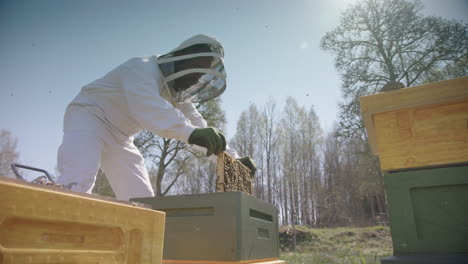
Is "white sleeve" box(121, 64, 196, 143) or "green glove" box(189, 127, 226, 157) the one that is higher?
"white sleeve" box(121, 64, 196, 143)

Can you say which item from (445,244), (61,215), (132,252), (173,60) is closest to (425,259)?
(445,244)

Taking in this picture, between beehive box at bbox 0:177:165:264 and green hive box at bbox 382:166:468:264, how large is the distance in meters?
1.13

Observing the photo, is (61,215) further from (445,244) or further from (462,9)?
(462,9)

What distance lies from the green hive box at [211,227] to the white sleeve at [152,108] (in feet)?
1.57

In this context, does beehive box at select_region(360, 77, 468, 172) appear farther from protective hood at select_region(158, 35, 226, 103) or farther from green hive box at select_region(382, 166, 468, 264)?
protective hood at select_region(158, 35, 226, 103)

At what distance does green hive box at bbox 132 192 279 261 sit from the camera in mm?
1535

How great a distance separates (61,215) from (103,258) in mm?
175

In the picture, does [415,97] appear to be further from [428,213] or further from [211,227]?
[211,227]

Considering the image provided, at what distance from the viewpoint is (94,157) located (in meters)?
2.21

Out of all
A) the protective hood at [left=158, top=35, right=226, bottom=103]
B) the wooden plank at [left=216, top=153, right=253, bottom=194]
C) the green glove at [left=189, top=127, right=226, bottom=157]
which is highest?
the protective hood at [left=158, top=35, right=226, bottom=103]

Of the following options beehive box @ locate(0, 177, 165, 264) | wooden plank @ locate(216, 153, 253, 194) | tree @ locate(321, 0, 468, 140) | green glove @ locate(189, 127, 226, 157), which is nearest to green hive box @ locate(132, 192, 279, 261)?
wooden plank @ locate(216, 153, 253, 194)

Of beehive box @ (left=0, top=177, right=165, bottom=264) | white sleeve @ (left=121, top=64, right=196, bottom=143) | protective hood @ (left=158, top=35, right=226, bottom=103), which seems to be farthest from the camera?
protective hood @ (left=158, top=35, right=226, bottom=103)

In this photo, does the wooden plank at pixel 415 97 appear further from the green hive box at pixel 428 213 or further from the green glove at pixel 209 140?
the green glove at pixel 209 140

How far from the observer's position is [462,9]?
10039mm
